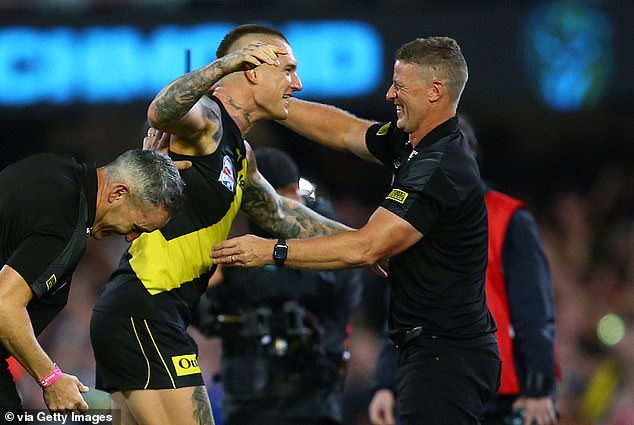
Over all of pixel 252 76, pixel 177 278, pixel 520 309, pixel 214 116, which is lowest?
pixel 520 309

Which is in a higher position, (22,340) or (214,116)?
(214,116)

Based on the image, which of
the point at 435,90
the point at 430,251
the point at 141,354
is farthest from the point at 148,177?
the point at 435,90

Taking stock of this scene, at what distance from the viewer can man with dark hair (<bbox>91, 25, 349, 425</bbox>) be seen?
17.1 ft

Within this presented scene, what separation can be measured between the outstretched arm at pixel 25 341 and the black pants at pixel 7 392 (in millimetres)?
217

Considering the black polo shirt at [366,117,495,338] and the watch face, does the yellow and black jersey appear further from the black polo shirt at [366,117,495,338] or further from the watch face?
the black polo shirt at [366,117,495,338]

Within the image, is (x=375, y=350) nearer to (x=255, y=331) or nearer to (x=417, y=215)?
(x=255, y=331)

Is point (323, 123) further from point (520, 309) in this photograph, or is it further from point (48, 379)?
point (48, 379)

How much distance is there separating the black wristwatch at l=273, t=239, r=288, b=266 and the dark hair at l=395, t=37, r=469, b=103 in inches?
42.5

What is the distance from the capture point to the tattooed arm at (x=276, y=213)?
19.3 feet

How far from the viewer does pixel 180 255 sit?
5.35m

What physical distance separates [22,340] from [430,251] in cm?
186

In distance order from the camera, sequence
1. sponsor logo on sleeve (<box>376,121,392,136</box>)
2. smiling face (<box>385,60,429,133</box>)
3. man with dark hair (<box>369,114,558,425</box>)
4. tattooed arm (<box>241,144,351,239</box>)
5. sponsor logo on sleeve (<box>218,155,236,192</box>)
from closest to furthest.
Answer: sponsor logo on sleeve (<box>218,155,236,192</box>)
smiling face (<box>385,60,429,133</box>)
tattooed arm (<box>241,144,351,239</box>)
sponsor logo on sleeve (<box>376,121,392,136</box>)
man with dark hair (<box>369,114,558,425</box>)

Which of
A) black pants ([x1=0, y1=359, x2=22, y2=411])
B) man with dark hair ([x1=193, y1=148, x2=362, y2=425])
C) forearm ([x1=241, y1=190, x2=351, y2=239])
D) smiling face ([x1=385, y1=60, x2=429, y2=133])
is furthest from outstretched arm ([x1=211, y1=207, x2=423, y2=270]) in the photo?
man with dark hair ([x1=193, y1=148, x2=362, y2=425])

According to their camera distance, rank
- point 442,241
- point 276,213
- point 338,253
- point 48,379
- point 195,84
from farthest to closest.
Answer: point 276,213, point 442,241, point 338,253, point 195,84, point 48,379
